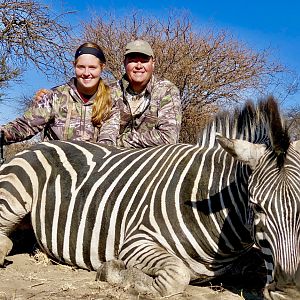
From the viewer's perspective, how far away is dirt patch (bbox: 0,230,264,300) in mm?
2656

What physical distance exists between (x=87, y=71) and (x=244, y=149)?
2195 millimetres

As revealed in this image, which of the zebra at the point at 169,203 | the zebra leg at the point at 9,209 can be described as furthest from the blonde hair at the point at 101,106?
the zebra leg at the point at 9,209

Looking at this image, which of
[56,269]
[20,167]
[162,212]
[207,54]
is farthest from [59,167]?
[207,54]

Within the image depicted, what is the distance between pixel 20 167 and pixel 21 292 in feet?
3.73

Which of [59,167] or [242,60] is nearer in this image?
[59,167]

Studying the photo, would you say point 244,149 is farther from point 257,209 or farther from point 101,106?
point 101,106

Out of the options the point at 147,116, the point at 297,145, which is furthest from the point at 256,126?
the point at 147,116

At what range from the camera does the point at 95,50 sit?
4480 mm

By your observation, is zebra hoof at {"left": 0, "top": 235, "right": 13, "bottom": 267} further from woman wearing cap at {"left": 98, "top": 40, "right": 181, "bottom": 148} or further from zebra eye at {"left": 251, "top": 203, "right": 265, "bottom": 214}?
zebra eye at {"left": 251, "top": 203, "right": 265, "bottom": 214}

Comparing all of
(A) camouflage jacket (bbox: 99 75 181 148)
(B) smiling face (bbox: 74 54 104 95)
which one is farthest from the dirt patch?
(B) smiling face (bbox: 74 54 104 95)

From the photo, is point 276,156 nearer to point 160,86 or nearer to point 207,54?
point 160,86

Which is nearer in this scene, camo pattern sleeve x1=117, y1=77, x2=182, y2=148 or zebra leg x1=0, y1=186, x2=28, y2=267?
zebra leg x1=0, y1=186, x2=28, y2=267

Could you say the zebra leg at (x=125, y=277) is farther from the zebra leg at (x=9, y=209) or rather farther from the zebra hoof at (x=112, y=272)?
the zebra leg at (x=9, y=209)

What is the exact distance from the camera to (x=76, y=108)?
14.7 ft
